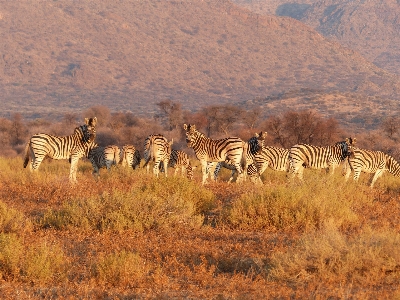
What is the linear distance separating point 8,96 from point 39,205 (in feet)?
547

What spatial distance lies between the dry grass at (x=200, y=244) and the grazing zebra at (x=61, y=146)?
3.78m

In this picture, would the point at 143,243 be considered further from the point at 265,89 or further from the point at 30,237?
the point at 265,89

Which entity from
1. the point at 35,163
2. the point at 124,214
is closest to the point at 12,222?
the point at 124,214

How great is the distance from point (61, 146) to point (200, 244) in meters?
10.2

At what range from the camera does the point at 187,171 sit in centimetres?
2356

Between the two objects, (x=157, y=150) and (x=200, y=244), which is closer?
(x=200, y=244)

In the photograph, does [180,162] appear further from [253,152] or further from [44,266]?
[44,266]

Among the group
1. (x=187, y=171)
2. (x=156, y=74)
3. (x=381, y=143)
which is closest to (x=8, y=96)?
(x=156, y=74)

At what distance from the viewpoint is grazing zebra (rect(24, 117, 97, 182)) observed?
781 inches

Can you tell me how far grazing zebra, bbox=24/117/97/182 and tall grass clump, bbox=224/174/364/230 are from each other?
7.98 meters

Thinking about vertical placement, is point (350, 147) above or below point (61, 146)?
above

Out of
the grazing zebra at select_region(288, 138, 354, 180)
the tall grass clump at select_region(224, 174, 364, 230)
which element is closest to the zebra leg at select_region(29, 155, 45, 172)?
the grazing zebra at select_region(288, 138, 354, 180)

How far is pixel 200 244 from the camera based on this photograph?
10953mm

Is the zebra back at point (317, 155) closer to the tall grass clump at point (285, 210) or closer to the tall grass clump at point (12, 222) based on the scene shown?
the tall grass clump at point (285, 210)
